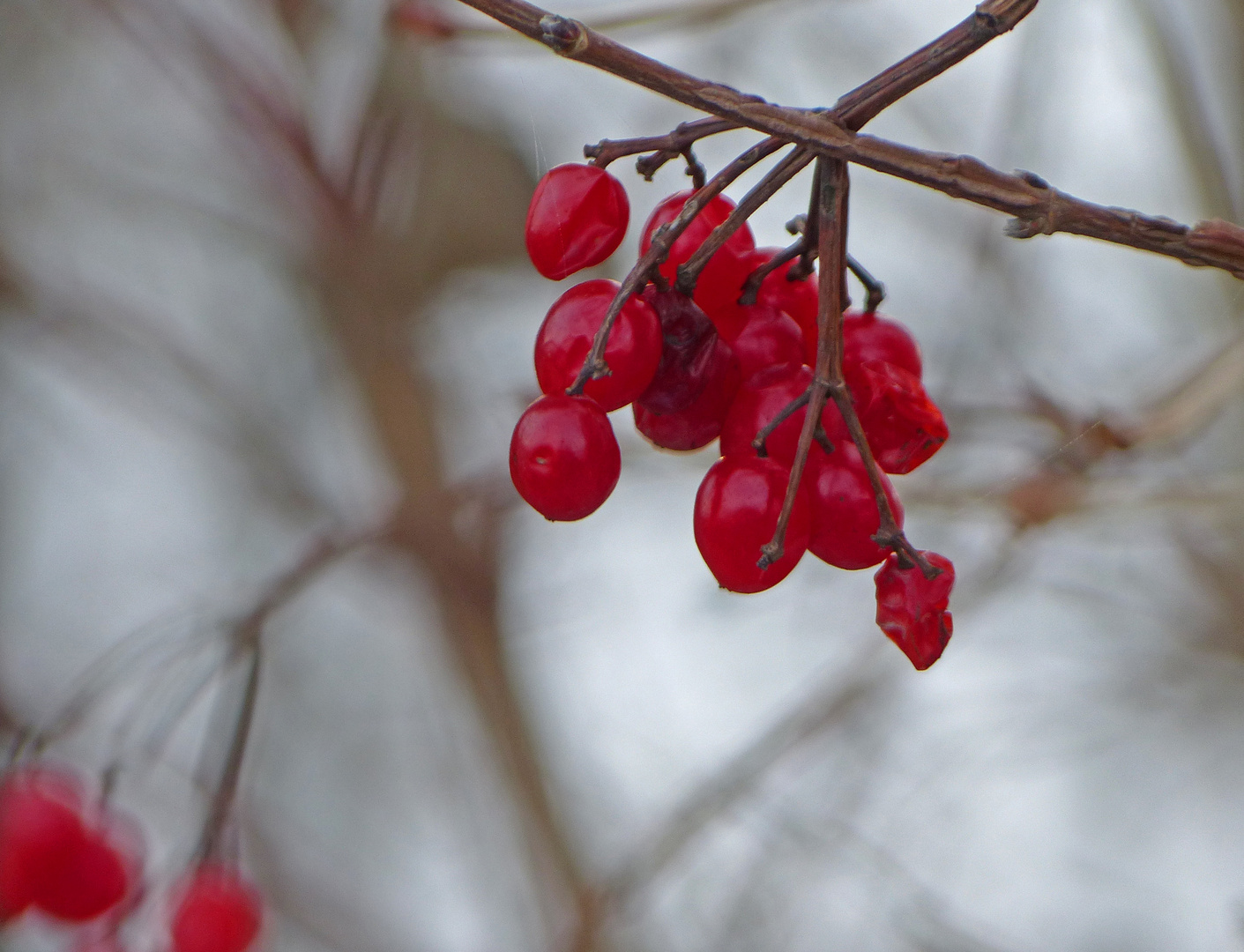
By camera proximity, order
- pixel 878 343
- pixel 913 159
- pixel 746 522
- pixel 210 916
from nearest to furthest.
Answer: pixel 913 159, pixel 746 522, pixel 878 343, pixel 210 916

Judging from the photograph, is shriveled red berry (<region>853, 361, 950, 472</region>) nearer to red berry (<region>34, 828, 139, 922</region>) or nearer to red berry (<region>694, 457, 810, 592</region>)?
red berry (<region>694, 457, 810, 592</region>)

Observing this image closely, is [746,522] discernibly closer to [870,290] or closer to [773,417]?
[773,417]

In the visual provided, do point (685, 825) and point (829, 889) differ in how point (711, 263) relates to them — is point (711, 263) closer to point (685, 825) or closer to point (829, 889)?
point (685, 825)

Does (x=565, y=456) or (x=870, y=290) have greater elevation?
(x=870, y=290)

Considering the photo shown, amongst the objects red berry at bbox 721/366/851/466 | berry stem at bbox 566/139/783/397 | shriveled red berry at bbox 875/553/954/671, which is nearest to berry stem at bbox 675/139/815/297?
berry stem at bbox 566/139/783/397

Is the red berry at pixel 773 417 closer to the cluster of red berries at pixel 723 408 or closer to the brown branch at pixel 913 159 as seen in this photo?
the cluster of red berries at pixel 723 408

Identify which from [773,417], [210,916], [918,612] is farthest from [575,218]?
[210,916]

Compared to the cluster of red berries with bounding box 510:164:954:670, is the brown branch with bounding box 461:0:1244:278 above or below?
above

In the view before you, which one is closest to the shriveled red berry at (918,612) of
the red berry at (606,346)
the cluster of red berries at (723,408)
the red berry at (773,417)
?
the cluster of red berries at (723,408)
